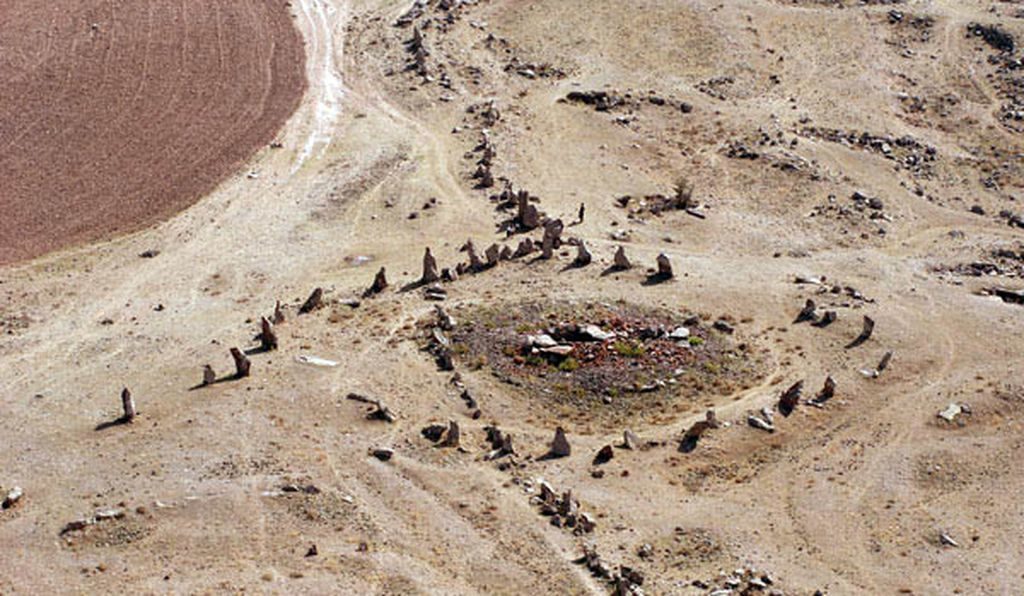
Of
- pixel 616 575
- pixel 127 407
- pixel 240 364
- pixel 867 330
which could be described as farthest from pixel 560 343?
pixel 127 407

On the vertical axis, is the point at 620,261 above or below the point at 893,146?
above

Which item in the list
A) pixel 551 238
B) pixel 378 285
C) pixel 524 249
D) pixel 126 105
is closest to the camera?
pixel 378 285

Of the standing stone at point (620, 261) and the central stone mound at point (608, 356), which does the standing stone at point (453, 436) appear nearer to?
the central stone mound at point (608, 356)

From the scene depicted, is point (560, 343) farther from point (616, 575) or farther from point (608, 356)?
point (616, 575)

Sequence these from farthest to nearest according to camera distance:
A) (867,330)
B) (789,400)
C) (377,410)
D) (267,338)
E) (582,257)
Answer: (582,257)
(867,330)
(267,338)
(789,400)
(377,410)

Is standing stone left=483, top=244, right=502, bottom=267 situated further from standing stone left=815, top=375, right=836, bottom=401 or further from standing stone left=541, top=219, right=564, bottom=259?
standing stone left=815, top=375, right=836, bottom=401

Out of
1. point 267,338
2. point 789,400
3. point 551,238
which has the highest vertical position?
point 551,238

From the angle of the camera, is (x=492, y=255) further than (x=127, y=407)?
Yes
